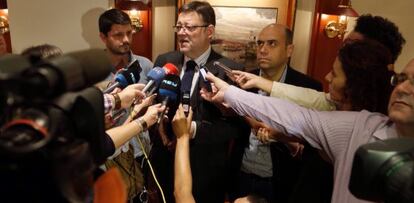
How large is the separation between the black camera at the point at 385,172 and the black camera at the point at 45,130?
Result: 18.6 inches

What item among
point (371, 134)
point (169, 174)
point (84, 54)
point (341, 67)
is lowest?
point (169, 174)

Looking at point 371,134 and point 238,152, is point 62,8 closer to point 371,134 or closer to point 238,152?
point 238,152

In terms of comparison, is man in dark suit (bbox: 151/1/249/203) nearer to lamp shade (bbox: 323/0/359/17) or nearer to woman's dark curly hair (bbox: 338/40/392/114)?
woman's dark curly hair (bbox: 338/40/392/114)

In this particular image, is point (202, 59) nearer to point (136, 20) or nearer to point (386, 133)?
point (386, 133)

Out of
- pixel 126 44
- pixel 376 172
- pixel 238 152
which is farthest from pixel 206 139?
pixel 376 172

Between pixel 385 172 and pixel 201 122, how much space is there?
1.07m

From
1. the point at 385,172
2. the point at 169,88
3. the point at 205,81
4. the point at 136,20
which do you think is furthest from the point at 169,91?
the point at 136,20

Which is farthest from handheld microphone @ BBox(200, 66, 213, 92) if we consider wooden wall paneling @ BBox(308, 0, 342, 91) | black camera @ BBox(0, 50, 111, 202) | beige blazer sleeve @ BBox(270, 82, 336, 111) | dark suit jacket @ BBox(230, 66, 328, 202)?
wooden wall paneling @ BBox(308, 0, 342, 91)

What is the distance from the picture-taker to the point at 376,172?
0.63 m

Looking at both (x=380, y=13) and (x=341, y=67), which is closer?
(x=341, y=67)

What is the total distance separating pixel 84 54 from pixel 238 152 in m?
1.41

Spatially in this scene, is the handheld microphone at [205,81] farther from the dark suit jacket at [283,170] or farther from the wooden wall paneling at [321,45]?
the wooden wall paneling at [321,45]

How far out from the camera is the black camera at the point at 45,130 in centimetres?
45

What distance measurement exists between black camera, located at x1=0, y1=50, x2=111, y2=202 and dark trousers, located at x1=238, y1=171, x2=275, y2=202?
140 cm
